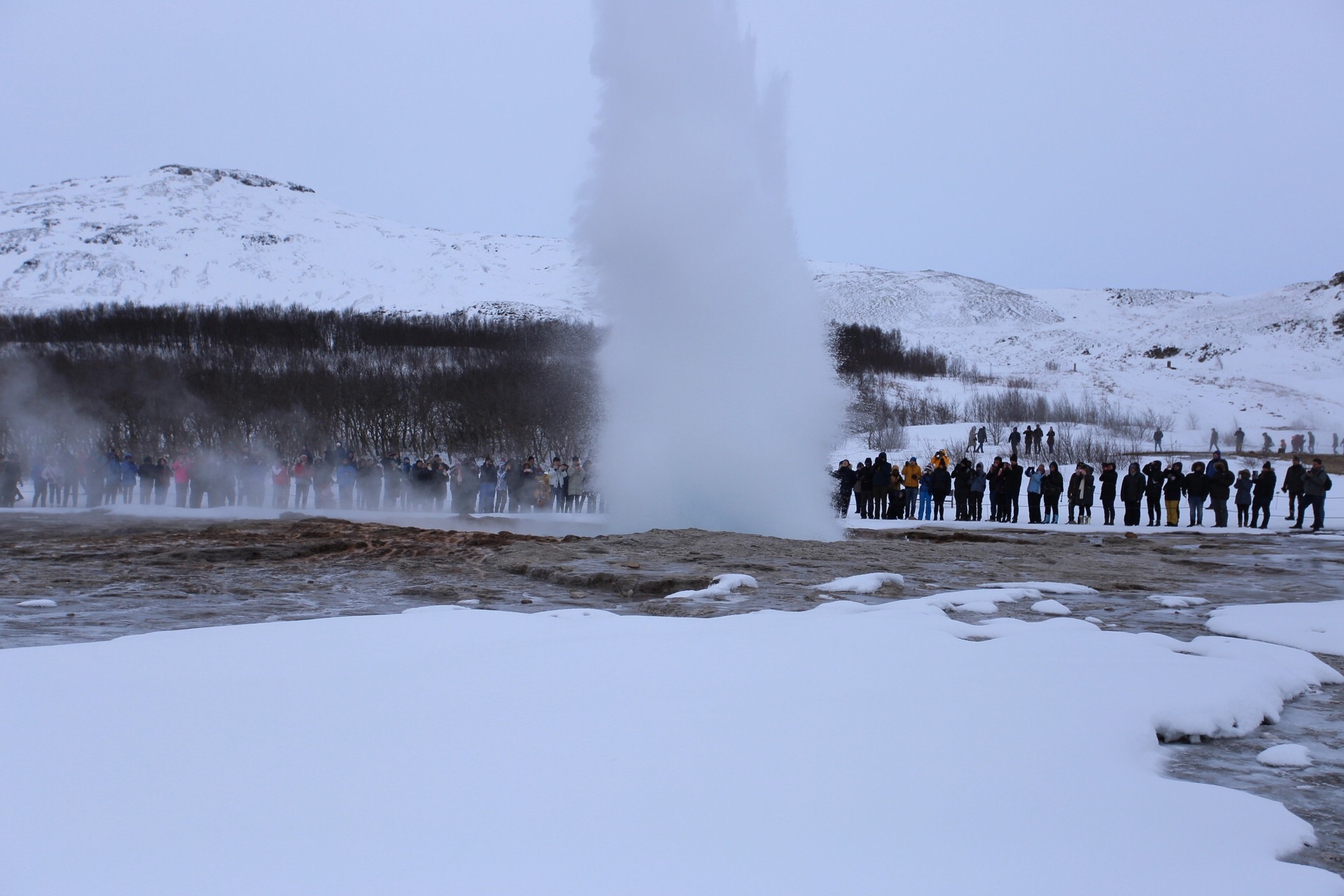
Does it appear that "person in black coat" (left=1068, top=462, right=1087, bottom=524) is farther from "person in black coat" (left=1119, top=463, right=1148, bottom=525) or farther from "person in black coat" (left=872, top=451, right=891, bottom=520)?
"person in black coat" (left=872, top=451, right=891, bottom=520)

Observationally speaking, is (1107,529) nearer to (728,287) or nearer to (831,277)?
(728,287)

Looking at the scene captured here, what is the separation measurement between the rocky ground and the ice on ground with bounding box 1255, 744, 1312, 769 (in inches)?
1.8

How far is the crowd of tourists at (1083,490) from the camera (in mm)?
17953

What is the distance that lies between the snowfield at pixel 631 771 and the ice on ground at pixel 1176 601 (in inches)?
89.9

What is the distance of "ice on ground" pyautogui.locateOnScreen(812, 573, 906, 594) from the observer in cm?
740

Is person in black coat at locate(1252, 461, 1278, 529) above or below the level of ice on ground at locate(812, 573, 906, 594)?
above

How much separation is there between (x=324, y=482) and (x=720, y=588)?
645 inches

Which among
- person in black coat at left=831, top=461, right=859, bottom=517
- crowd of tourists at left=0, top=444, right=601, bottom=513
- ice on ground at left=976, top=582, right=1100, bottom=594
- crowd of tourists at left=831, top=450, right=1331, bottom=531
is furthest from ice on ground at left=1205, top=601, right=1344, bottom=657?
crowd of tourists at left=0, top=444, right=601, bottom=513

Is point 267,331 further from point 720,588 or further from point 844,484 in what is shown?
point 720,588

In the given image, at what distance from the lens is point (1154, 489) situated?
60.8 feet

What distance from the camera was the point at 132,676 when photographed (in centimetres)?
391

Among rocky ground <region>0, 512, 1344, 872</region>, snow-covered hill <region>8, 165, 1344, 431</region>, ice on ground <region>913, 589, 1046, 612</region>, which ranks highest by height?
snow-covered hill <region>8, 165, 1344, 431</region>

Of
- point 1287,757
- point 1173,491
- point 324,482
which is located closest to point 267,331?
point 324,482

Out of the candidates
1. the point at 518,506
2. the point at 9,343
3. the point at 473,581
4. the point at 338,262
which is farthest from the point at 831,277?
the point at 473,581
